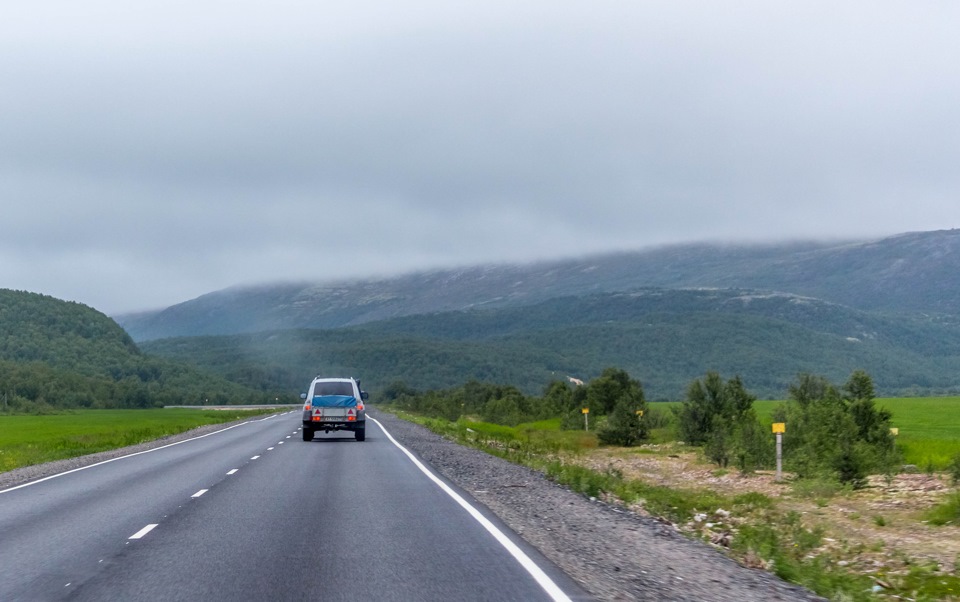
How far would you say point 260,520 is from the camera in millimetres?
13734

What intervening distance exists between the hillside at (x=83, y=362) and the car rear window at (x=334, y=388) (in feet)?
350

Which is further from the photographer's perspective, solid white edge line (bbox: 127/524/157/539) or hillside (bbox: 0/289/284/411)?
hillside (bbox: 0/289/284/411)

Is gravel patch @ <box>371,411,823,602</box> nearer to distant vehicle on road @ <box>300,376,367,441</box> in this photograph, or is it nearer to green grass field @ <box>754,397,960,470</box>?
green grass field @ <box>754,397,960,470</box>

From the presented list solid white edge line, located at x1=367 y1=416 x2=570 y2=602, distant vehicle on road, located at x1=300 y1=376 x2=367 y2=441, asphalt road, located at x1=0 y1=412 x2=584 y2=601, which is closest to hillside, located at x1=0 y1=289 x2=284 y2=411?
distant vehicle on road, located at x1=300 y1=376 x2=367 y2=441

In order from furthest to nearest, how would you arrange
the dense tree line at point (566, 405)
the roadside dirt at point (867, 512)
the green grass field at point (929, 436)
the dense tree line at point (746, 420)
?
the dense tree line at point (566, 405) < the green grass field at point (929, 436) < the dense tree line at point (746, 420) < the roadside dirt at point (867, 512)

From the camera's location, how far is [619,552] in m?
11.3

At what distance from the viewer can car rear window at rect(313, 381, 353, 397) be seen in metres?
37.3

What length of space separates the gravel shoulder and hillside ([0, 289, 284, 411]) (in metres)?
128

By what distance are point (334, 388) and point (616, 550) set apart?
27.0 metres

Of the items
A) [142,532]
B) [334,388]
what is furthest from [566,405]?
[142,532]

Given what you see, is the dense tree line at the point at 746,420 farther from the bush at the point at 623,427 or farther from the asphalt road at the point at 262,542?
the asphalt road at the point at 262,542

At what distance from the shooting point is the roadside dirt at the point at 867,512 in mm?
12227

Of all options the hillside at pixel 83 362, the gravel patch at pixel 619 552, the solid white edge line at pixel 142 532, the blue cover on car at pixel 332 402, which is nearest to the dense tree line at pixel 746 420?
the gravel patch at pixel 619 552

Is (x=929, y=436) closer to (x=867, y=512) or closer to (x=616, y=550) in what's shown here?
(x=867, y=512)
